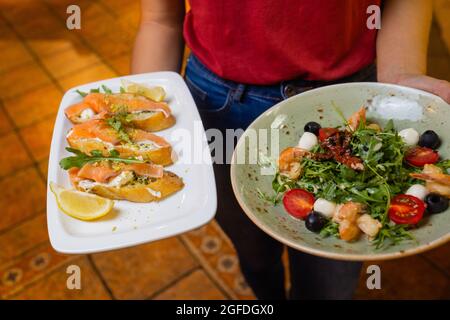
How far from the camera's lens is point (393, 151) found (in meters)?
1.01

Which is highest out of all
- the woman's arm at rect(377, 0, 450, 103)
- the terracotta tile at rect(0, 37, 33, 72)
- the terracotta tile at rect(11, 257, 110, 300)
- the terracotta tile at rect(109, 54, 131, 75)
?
the woman's arm at rect(377, 0, 450, 103)

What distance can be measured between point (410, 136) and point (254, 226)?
59 cm

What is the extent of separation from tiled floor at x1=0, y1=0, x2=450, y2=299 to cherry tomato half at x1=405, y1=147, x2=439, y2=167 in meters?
1.02

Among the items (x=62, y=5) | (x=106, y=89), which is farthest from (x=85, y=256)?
(x=62, y=5)

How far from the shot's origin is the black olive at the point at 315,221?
0.91 metres

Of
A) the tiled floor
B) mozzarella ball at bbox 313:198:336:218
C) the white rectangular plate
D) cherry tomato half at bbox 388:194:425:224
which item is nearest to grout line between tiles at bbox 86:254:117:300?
the tiled floor

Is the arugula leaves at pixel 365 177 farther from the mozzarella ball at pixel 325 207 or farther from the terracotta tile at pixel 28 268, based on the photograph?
the terracotta tile at pixel 28 268

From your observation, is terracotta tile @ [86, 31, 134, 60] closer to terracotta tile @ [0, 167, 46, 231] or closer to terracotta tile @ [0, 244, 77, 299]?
terracotta tile @ [0, 167, 46, 231]

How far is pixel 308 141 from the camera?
1.08 metres

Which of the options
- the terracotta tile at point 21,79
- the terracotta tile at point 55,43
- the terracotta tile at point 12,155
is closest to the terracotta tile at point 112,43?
the terracotta tile at point 55,43

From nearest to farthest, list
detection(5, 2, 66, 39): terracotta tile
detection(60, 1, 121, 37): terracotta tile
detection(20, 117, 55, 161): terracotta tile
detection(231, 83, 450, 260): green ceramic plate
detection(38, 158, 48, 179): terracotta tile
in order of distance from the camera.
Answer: detection(231, 83, 450, 260): green ceramic plate
detection(38, 158, 48, 179): terracotta tile
detection(20, 117, 55, 161): terracotta tile
detection(60, 1, 121, 37): terracotta tile
detection(5, 2, 66, 39): terracotta tile

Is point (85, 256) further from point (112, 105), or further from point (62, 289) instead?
point (112, 105)

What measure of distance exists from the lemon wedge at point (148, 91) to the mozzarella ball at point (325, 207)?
0.54 metres

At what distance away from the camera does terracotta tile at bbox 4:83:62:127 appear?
9.30ft
